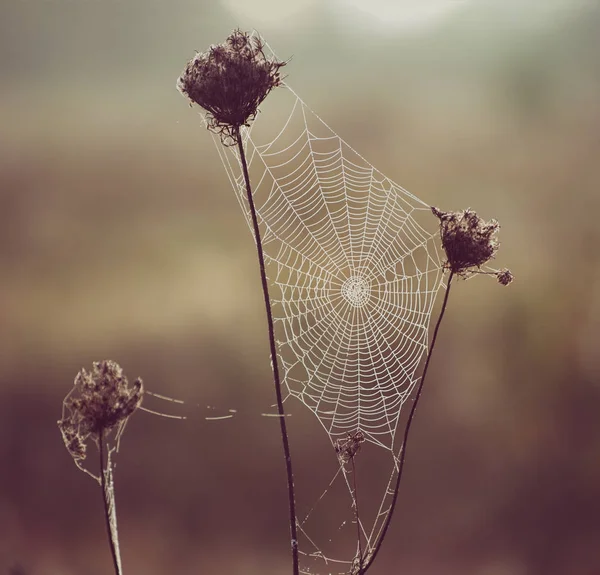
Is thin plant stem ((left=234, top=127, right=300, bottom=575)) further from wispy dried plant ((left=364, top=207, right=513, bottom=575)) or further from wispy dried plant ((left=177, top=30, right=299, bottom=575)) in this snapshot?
wispy dried plant ((left=364, top=207, right=513, bottom=575))

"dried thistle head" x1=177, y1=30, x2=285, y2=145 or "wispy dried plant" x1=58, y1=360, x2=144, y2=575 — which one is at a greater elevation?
"dried thistle head" x1=177, y1=30, x2=285, y2=145

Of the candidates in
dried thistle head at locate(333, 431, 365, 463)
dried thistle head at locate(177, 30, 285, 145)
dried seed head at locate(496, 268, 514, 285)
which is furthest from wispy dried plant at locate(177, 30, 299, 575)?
dried seed head at locate(496, 268, 514, 285)

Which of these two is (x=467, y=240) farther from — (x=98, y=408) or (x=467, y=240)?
(x=98, y=408)

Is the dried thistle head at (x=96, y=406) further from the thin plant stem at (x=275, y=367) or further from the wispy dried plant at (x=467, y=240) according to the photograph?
the wispy dried plant at (x=467, y=240)

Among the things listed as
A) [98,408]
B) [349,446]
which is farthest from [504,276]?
[98,408]

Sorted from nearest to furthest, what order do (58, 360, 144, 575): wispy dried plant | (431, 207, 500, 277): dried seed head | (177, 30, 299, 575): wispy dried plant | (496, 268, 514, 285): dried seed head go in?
1. (58, 360, 144, 575): wispy dried plant
2. (177, 30, 299, 575): wispy dried plant
3. (431, 207, 500, 277): dried seed head
4. (496, 268, 514, 285): dried seed head

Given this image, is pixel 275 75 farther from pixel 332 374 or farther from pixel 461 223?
pixel 332 374

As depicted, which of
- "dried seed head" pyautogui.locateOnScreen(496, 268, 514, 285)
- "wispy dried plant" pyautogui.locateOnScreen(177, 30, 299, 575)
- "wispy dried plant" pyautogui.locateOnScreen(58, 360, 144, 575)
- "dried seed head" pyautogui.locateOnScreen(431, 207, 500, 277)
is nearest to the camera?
"wispy dried plant" pyautogui.locateOnScreen(58, 360, 144, 575)
